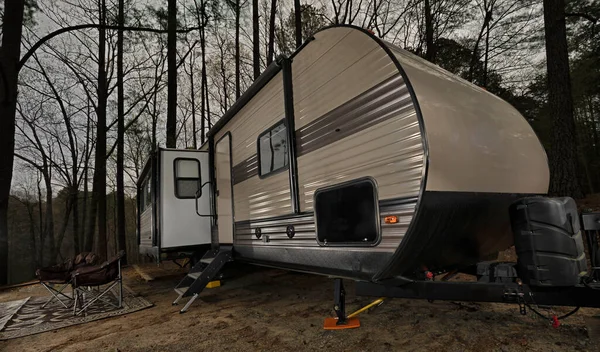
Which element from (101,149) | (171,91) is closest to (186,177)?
(171,91)

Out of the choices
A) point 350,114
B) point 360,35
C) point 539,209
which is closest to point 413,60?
point 360,35

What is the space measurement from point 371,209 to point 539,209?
1146mm

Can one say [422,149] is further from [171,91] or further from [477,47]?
[477,47]

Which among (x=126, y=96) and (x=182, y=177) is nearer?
(x=182, y=177)

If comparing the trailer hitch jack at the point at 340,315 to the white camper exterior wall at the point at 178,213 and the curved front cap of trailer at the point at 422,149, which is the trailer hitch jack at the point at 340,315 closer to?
the curved front cap of trailer at the point at 422,149

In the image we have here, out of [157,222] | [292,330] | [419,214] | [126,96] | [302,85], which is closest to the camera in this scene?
[419,214]

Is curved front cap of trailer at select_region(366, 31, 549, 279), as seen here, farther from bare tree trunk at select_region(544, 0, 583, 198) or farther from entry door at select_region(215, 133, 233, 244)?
bare tree trunk at select_region(544, 0, 583, 198)

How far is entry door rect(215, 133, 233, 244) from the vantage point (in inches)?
204

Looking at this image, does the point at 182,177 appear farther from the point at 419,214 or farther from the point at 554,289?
the point at 554,289

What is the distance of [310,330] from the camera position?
141 inches

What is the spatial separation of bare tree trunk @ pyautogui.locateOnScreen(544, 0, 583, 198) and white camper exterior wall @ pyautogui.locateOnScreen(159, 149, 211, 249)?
24.6 feet

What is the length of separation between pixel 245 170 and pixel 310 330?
2.25 meters

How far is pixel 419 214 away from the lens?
2.21 m

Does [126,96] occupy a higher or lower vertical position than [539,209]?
higher
